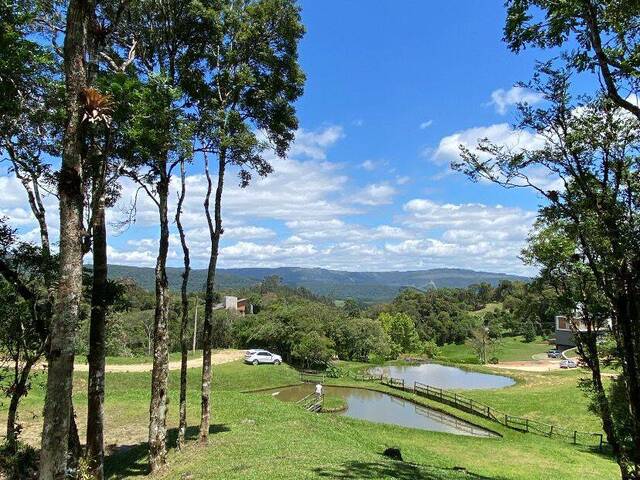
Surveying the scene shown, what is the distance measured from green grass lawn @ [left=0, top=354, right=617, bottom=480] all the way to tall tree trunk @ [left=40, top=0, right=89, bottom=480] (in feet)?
16.9

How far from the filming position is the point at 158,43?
41.4 feet

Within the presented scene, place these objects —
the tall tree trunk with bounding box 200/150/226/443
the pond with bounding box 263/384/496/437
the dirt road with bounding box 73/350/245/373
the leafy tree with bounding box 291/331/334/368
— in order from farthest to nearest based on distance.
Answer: the leafy tree with bounding box 291/331/334/368, the dirt road with bounding box 73/350/245/373, the pond with bounding box 263/384/496/437, the tall tree trunk with bounding box 200/150/226/443

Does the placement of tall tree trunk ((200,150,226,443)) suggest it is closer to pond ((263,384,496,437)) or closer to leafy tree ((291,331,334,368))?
pond ((263,384,496,437))

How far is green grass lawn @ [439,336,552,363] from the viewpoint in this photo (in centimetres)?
8569

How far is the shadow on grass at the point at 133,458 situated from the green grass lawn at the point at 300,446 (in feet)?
A: 0.13

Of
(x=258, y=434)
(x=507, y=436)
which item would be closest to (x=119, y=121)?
(x=258, y=434)

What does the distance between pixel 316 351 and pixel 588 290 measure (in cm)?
3956

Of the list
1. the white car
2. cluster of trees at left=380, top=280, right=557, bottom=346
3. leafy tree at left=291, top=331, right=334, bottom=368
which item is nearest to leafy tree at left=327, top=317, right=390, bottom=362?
leafy tree at left=291, top=331, right=334, bottom=368

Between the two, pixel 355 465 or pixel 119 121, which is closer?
pixel 119 121

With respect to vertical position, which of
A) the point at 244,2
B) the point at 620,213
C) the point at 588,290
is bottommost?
the point at 588,290

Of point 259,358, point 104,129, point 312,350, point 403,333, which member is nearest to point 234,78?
point 104,129

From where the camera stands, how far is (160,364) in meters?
11.7

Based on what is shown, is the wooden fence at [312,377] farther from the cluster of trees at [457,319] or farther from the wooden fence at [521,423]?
the cluster of trees at [457,319]

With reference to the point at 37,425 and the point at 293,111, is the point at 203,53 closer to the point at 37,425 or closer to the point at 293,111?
the point at 293,111
